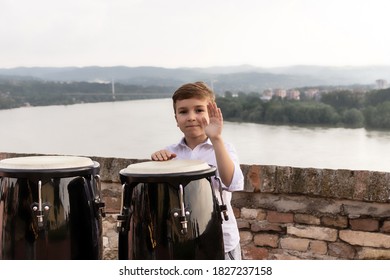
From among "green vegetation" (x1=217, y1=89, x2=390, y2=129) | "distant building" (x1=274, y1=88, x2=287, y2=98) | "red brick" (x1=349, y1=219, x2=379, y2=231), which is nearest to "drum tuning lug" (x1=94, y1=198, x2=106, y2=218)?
"red brick" (x1=349, y1=219, x2=379, y2=231)

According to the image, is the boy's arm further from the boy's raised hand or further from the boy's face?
the boy's raised hand

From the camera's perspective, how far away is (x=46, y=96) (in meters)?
9.62

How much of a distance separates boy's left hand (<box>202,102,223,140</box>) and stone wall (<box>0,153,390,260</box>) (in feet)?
2.82

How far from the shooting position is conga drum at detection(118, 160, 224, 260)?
77.2 inches

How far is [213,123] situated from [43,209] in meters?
0.71

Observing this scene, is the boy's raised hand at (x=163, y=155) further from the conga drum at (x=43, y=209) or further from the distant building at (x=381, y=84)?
the distant building at (x=381, y=84)

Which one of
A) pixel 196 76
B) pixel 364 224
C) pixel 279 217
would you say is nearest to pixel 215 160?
pixel 279 217

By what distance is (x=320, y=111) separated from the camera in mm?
8055

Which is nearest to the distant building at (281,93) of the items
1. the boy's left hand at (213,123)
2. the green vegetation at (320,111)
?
the green vegetation at (320,111)

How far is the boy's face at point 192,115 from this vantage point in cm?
221

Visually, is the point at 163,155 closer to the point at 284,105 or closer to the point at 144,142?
the point at 284,105

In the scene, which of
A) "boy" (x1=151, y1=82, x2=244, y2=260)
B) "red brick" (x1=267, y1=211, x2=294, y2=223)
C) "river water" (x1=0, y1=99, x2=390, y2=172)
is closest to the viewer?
"boy" (x1=151, y1=82, x2=244, y2=260)
